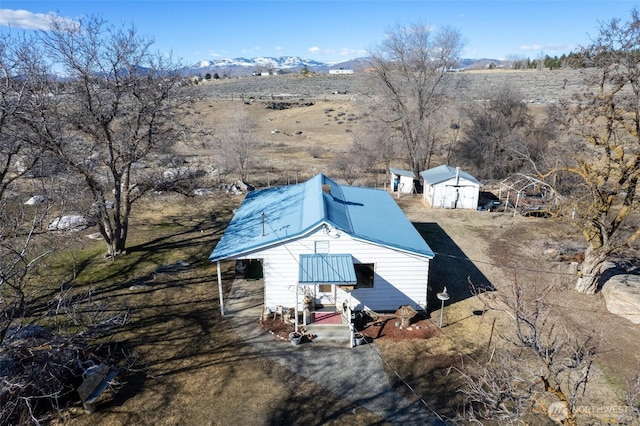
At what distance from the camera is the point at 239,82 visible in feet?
386

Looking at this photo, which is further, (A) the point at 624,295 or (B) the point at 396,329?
(A) the point at 624,295

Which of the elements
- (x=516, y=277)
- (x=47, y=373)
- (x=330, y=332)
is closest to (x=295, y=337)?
(x=330, y=332)

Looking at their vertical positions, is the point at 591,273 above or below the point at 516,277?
below

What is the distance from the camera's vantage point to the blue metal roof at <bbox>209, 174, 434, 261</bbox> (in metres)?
13.4

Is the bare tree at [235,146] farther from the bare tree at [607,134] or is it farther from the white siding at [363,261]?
the bare tree at [607,134]

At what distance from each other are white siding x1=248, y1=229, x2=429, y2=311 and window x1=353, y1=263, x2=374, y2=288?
6.8 inches

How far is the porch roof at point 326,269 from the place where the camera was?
1223cm

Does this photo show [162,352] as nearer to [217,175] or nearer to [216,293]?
[216,293]

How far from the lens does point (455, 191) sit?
86.0ft

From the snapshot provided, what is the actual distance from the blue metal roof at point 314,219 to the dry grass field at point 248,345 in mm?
2493

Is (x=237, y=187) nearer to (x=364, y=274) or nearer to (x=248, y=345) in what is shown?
(x=364, y=274)

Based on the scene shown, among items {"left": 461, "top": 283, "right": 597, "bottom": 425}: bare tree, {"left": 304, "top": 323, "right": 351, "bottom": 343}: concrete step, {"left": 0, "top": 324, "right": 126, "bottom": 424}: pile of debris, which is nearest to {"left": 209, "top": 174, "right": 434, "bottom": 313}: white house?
{"left": 304, "top": 323, "right": 351, "bottom": 343}: concrete step

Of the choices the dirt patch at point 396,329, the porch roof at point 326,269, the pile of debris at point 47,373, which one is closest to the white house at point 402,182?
the dirt patch at point 396,329

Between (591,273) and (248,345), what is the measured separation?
13.1 m
